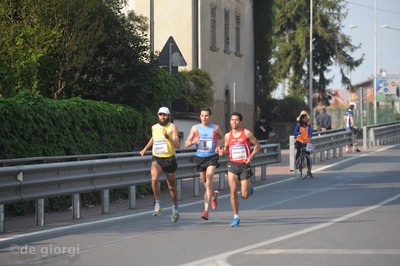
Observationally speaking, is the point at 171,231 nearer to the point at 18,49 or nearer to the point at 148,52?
the point at 18,49

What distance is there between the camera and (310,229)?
502 inches

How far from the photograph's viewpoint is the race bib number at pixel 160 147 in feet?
47.9

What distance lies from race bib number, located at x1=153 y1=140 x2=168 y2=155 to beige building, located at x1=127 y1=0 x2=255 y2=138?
91.7 ft

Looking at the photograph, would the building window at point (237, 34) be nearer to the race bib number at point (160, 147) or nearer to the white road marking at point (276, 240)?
the white road marking at point (276, 240)

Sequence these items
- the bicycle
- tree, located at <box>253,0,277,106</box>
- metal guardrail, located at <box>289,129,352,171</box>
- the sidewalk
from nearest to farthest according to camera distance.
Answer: the sidewalk
the bicycle
metal guardrail, located at <box>289,129,352,171</box>
tree, located at <box>253,0,277,106</box>

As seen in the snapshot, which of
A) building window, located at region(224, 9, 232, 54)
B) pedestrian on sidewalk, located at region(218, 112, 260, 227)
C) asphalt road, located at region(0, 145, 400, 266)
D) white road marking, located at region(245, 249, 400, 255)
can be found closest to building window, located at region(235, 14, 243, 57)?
building window, located at region(224, 9, 232, 54)

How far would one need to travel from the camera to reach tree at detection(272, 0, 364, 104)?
7025cm

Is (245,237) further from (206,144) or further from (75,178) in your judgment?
(75,178)

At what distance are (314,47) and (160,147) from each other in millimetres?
57283

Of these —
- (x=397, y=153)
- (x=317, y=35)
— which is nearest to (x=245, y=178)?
(x=397, y=153)

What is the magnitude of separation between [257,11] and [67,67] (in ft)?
107

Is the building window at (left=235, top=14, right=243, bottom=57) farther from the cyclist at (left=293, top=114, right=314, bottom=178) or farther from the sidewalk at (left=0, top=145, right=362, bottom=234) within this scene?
the sidewalk at (left=0, top=145, right=362, bottom=234)

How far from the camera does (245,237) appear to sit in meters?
12.0

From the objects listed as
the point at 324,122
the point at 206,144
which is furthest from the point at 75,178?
the point at 324,122
